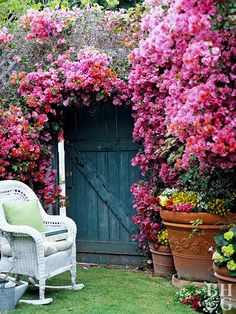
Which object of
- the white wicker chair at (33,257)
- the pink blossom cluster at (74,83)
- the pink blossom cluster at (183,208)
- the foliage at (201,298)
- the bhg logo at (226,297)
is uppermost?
the pink blossom cluster at (74,83)

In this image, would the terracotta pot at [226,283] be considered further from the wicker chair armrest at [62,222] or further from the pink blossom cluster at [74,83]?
the pink blossom cluster at [74,83]

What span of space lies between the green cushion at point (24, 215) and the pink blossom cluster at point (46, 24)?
2.02m

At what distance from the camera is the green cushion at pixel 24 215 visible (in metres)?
5.50

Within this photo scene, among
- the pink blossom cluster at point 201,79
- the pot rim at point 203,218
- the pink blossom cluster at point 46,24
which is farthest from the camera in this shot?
the pink blossom cluster at point 46,24

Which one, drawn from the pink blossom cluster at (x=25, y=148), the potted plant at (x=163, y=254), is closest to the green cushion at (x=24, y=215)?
the pink blossom cluster at (x=25, y=148)

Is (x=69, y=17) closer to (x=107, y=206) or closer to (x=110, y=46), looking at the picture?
(x=110, y=46)

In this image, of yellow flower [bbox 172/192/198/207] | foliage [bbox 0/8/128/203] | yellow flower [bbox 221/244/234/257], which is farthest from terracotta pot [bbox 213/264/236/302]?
foliage [bbox 0/8/128/203]

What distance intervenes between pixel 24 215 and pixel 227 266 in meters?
2.00

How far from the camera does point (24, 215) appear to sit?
5.55 meters

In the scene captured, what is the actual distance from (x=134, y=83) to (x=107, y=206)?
1588 millimetres

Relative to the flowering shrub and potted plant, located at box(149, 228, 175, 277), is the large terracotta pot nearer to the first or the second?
potted plant, located at box(149, 228, 175, 277)

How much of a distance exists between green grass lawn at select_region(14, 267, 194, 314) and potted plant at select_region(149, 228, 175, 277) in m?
0.14

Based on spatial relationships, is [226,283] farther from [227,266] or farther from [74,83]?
[74,83]

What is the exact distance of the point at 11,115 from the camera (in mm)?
6359
